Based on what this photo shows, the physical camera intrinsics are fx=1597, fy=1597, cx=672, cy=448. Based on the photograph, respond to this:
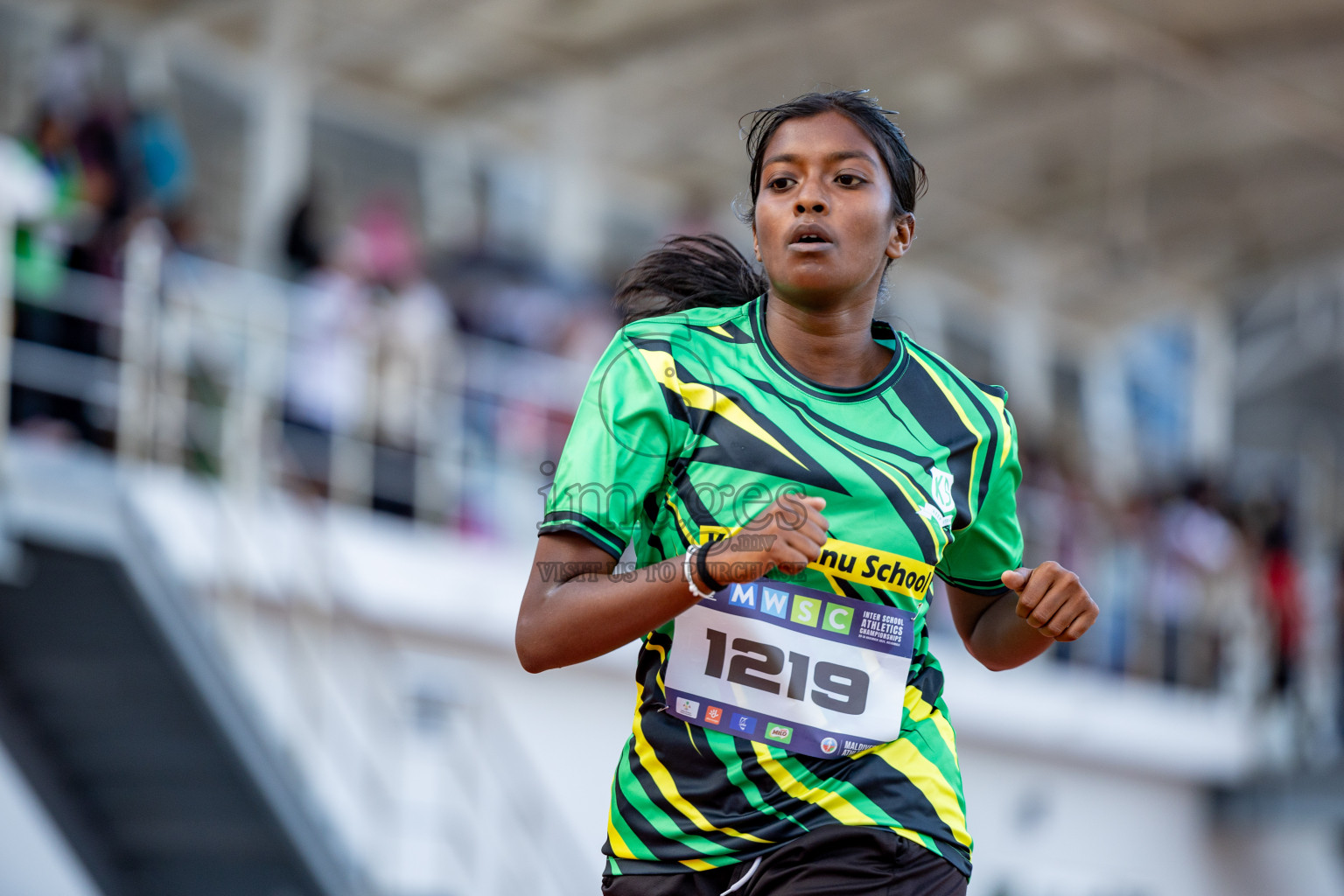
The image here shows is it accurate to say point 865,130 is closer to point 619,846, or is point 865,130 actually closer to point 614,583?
point 614,583

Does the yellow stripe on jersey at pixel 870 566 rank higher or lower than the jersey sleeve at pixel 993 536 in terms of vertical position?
lower

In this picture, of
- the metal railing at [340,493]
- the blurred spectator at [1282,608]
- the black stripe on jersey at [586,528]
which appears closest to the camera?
the black stripe on jersey at [586,528]

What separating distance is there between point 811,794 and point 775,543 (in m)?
0.45

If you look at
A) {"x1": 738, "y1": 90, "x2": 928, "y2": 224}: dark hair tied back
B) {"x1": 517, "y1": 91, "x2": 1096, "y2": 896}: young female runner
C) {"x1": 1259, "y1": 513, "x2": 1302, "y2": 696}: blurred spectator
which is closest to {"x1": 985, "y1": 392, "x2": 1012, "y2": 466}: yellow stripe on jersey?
{"x1": 517, "y1": 91, "x2": 1096, "y2": 896}: young female runner

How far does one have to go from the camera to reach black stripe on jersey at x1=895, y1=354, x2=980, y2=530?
8.05 feet

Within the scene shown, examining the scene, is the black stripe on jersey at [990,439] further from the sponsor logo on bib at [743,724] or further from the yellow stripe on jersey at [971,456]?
the sponsor logo on bib at [743,724]

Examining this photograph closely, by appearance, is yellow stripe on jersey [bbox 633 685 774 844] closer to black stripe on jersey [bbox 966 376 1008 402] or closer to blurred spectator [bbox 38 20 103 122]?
black stripe on jersey [bbox 966 376 1008 402]

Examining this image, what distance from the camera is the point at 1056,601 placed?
231 cm

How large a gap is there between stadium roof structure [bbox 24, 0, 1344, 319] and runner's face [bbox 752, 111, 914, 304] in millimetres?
10172

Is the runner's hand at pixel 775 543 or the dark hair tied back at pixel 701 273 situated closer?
the runner's hand at pixel 775 543

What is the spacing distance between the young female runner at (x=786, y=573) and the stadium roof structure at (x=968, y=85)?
1024cm

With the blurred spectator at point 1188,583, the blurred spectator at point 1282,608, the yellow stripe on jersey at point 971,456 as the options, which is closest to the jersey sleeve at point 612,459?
the yellow stripe on jersey at point 971,456

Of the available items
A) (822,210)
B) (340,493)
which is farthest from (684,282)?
(340,493)

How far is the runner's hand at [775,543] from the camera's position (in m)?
2.08
